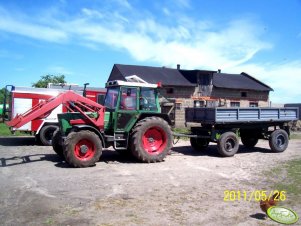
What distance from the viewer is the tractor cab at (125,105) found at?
1014 centimetres

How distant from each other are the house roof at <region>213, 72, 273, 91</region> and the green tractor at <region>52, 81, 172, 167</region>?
66.9ft

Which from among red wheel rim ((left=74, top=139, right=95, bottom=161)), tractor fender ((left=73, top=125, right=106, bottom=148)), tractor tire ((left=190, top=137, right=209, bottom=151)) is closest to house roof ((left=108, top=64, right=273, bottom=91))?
tractor tire ((left=190, top=137, right=209, bottom=151))

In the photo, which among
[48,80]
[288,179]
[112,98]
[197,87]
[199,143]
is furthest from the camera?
[48,80]

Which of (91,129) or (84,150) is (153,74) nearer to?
(91,129)

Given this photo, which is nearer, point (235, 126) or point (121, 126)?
point (121, 126)

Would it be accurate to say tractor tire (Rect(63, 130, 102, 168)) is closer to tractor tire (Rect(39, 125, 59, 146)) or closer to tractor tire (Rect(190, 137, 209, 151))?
tractor tire (Rect(190, 137, 209, 151))

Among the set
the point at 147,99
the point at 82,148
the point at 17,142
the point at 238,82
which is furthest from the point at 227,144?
the point at 238,82

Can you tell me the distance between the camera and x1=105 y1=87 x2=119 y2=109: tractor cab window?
1031cm

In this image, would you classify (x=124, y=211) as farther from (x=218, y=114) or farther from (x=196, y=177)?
(x=218, y=114)

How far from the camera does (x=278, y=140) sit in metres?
13.2
